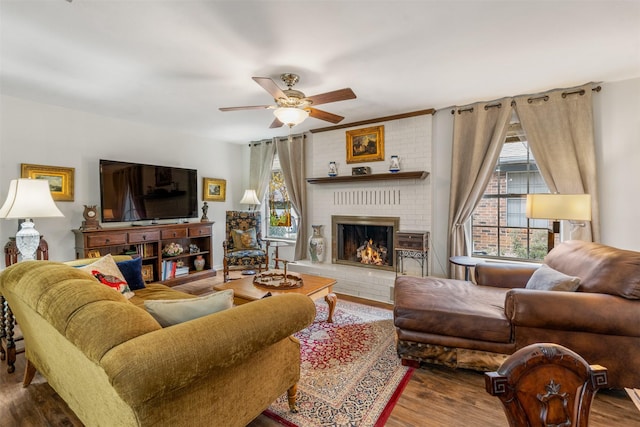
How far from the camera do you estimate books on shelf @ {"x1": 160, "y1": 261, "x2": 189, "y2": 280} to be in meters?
4.21

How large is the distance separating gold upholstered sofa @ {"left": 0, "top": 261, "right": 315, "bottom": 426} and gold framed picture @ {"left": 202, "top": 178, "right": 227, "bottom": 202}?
3.59m

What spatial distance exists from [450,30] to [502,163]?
208 centimetres

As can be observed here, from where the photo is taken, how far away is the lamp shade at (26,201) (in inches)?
88.3

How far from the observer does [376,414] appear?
66.9 inches

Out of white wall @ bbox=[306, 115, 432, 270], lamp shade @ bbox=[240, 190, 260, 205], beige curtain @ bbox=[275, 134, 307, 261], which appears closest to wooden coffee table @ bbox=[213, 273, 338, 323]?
white wall @ bbox=[306, 115, 432, 270]

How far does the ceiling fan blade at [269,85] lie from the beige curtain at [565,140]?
2.66 metres

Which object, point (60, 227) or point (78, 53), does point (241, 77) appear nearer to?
point (78, 53)

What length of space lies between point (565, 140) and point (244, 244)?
4.47m

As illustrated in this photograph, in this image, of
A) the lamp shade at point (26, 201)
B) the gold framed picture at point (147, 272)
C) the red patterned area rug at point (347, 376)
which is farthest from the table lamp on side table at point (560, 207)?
the gold framed picture at point (147, 272)

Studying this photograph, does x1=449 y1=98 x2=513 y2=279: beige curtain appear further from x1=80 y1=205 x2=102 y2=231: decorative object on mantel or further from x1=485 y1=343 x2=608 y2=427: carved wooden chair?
x1=80 y1=205 x2=102 y2=231: decorative object on mantel

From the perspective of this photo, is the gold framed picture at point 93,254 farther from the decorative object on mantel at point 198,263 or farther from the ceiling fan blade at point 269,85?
the ceiling fan blade at point 269,85

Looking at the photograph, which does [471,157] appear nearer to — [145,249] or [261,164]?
[261,164]

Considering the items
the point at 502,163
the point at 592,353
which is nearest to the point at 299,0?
the point at 592,353

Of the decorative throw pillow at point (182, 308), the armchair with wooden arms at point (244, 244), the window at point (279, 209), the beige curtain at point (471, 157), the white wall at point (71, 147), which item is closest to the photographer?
the decorative throw pillow at point (182, 308)
